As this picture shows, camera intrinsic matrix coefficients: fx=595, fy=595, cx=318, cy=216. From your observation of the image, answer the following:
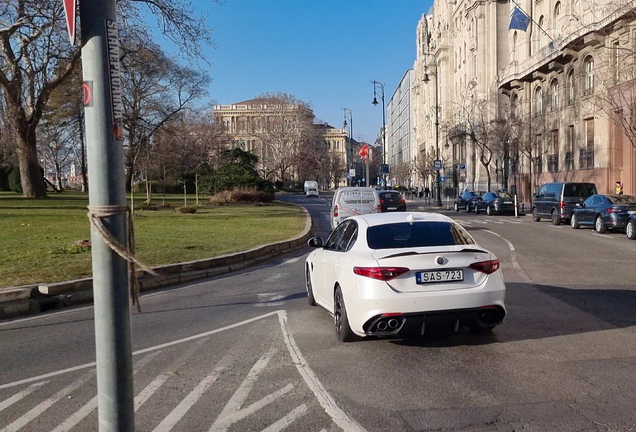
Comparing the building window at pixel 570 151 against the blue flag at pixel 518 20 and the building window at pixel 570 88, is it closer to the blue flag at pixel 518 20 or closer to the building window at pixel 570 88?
the building window at pixel 570 88

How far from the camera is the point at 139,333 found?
25.4 feet

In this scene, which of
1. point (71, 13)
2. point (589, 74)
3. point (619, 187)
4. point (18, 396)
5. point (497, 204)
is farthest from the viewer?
point (589, 74)

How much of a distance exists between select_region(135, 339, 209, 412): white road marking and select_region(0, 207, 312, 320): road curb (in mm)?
3882

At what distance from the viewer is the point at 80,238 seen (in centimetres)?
1717

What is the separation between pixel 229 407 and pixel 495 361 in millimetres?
2799

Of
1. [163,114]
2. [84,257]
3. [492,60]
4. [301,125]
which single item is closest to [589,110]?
[492,60]

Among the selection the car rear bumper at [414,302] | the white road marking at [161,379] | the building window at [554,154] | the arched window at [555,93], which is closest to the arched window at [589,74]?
the arched window at [555,93]

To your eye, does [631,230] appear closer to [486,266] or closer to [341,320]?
[486,266]

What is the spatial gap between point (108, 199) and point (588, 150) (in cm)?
4162

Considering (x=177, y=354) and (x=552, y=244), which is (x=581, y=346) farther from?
(x=552, y=244)

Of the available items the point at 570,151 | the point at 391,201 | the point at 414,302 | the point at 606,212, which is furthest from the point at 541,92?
the point at 414,302

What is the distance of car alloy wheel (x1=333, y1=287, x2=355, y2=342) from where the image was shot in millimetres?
6777

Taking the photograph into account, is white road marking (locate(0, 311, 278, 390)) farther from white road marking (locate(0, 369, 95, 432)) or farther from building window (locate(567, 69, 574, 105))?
building window (locate(567, 69, 574, 105))

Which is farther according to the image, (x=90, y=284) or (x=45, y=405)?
(x=90, y=284)
